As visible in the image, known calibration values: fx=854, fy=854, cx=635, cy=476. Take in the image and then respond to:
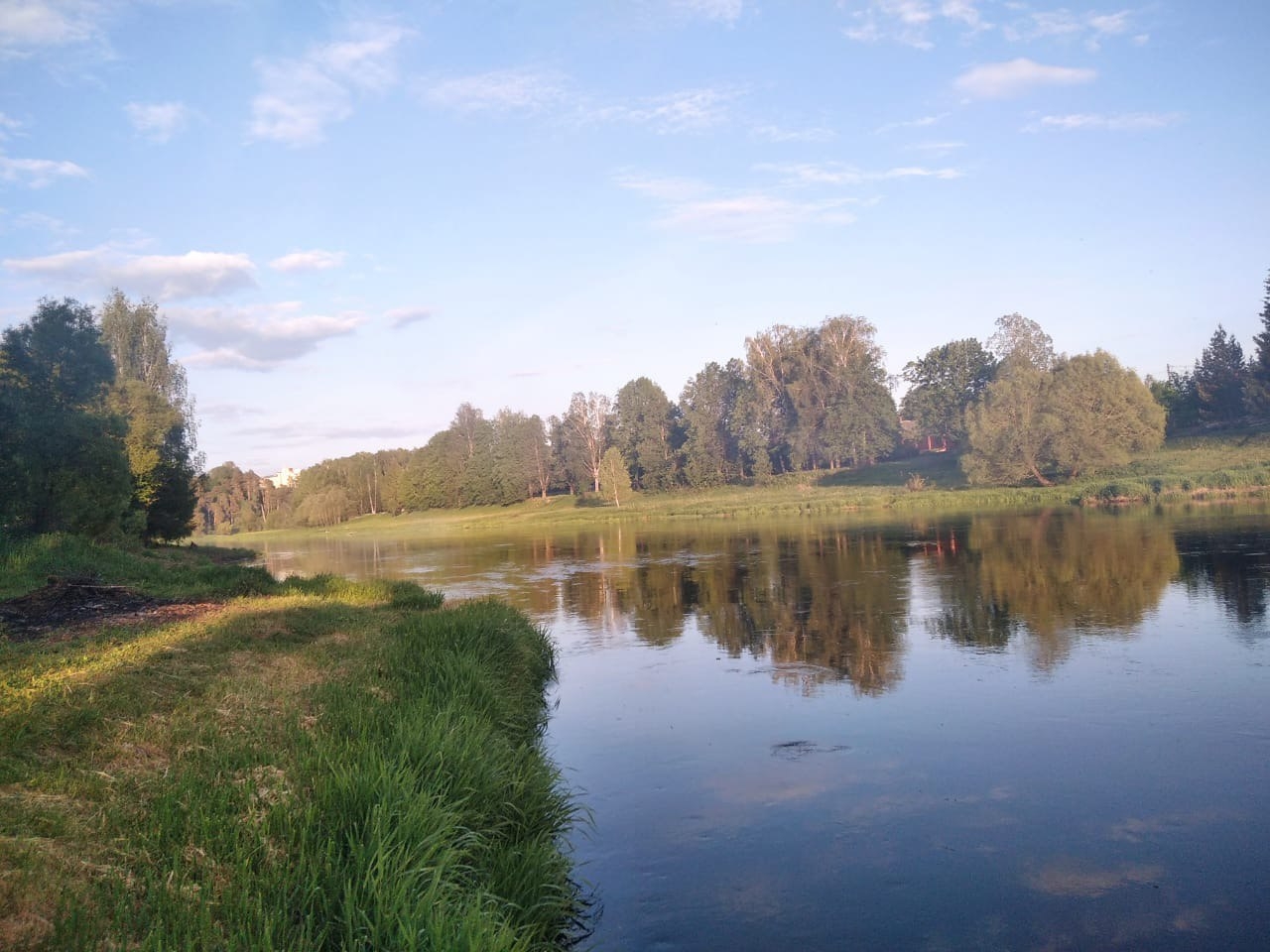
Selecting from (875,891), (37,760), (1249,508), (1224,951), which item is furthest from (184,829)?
(1249,508)

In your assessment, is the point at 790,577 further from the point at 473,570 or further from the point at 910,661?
the point at 473,570

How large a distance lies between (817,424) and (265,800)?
288ft

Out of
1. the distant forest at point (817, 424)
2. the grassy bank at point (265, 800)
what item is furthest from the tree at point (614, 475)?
the grassy bank at point (265, 800)

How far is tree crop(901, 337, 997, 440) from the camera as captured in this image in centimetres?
8900

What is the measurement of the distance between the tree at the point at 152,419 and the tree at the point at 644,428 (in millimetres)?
54238

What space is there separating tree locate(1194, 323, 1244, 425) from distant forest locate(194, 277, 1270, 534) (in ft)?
0.55

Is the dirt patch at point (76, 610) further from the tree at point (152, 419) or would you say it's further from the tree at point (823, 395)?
the tree at point (823, 395)

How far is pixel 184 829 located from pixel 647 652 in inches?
496

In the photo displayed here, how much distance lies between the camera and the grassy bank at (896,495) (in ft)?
163

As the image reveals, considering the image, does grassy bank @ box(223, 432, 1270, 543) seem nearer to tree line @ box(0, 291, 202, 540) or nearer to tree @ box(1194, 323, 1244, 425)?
tree @ box(1194, 323, 1244, 425)

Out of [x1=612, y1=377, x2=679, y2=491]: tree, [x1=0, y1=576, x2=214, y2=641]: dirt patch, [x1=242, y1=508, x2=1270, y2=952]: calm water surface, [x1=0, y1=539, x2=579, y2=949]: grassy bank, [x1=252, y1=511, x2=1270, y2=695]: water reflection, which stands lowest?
[x1=242, y1=508, x2=1270, y2=952]: calm water surface

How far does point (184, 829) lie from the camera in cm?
518

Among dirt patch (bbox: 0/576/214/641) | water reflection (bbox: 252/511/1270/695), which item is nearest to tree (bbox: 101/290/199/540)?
water reflection (bbox: 252/511/1270/695)

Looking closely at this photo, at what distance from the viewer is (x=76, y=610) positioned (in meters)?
12.8
